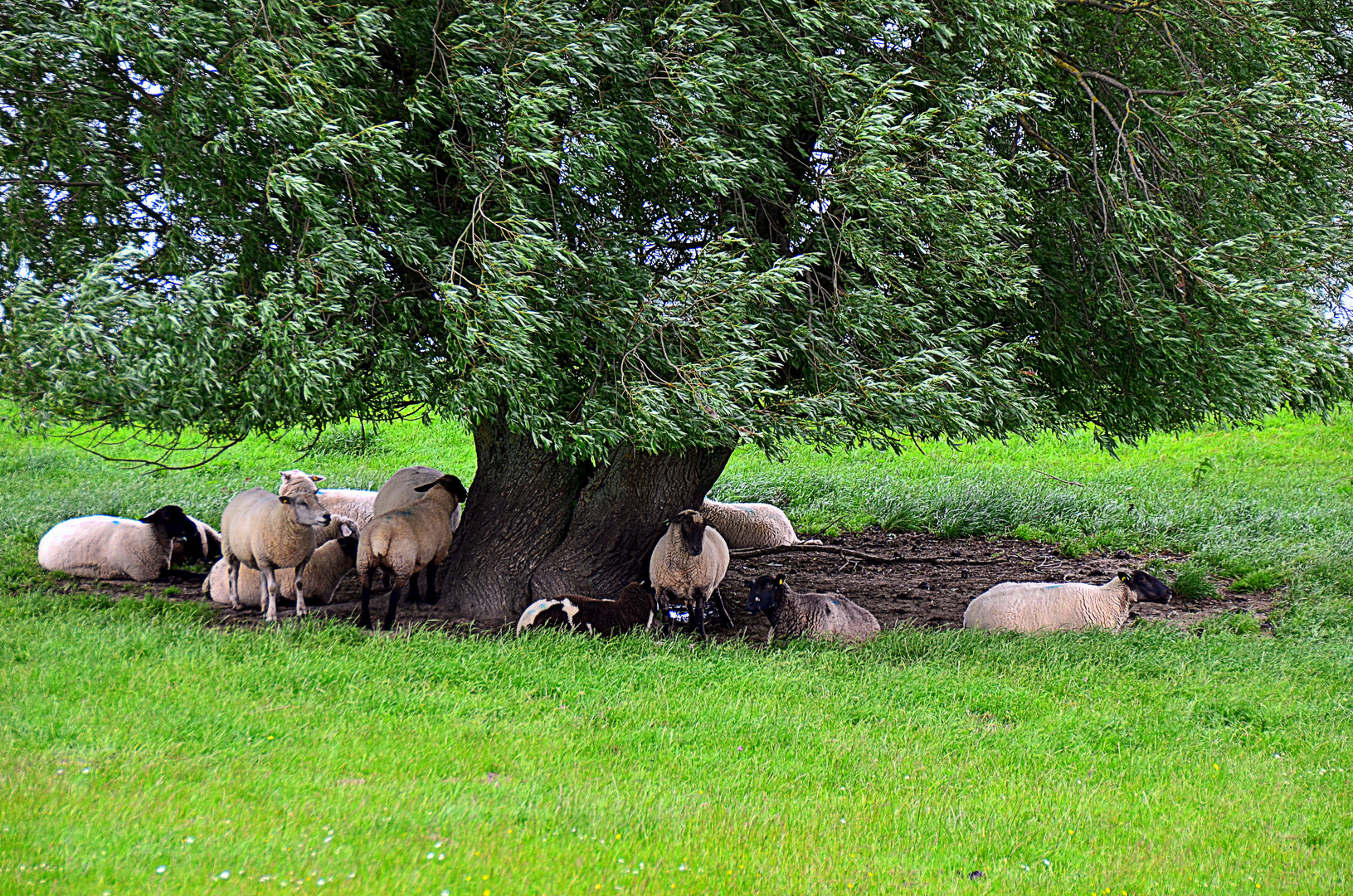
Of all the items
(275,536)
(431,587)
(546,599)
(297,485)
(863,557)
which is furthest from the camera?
(863,557)

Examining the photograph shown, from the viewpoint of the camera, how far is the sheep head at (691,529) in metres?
10.3

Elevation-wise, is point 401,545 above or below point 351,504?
above

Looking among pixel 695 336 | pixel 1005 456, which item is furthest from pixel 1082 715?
pixel 1005 456

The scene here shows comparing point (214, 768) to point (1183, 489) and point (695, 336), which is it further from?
point (1183, 489)

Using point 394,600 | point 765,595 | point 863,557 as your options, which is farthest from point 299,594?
point 863,557

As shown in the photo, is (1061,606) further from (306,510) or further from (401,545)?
(306,510)

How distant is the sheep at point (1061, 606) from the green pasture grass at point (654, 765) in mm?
959

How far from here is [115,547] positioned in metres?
12.5

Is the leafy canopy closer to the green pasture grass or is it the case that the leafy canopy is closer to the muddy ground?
the green pasture grass

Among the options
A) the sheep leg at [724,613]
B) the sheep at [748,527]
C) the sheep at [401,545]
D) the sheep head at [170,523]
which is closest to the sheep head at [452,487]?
the sheep at [401,545]

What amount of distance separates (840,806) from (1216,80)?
8.42 m

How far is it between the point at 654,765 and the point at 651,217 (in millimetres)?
5635

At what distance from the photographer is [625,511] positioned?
36.9 ft

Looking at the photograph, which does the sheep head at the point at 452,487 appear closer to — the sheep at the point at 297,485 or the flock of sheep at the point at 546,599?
the flock of sheep at the point at 546,599
